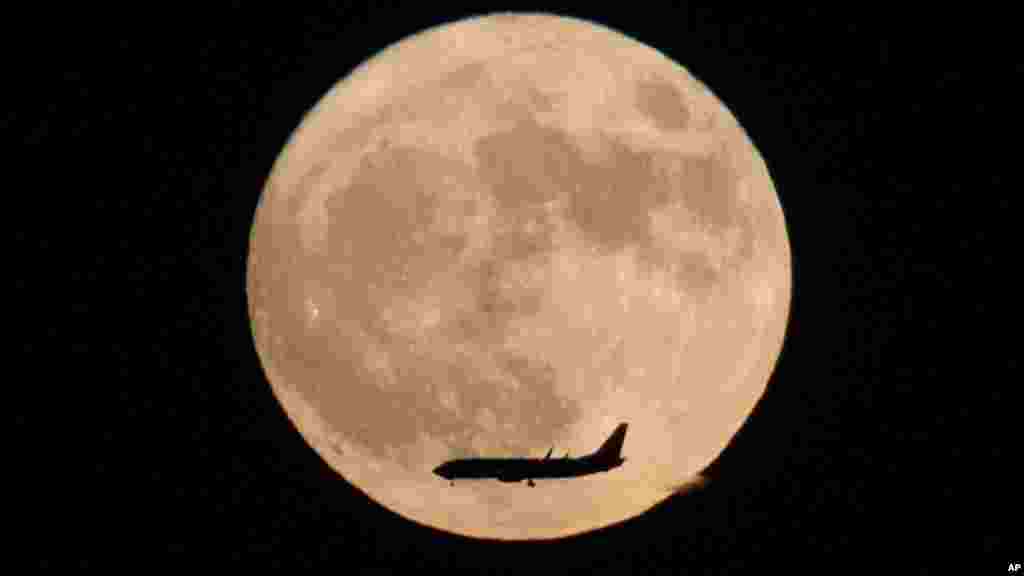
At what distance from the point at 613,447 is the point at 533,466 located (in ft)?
3.92

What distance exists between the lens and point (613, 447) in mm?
12328

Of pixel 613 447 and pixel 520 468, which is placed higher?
pixel 613 447

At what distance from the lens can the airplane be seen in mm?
12320

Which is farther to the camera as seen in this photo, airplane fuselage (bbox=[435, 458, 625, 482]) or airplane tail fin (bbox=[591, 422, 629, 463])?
airplane fuselage (bbox=[435, 458, 625, 482])

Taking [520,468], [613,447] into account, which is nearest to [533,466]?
[520,468]

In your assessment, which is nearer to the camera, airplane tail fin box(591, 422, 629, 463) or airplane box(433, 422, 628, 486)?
airplane tail fin box(591, 422, 629, 463)

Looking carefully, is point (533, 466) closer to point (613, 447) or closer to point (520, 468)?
point (520, 468)

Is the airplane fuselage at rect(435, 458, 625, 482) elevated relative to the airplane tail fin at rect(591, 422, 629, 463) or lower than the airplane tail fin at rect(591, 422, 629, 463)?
lower

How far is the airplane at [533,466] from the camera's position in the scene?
12.3 meters

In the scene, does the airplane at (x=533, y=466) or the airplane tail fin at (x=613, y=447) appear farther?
the airplane at (x=533, y=466)

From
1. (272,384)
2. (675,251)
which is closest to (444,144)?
(675,251)

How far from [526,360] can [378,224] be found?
278 centimetres

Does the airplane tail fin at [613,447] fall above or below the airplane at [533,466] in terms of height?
above

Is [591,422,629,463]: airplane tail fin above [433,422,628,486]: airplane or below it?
above
